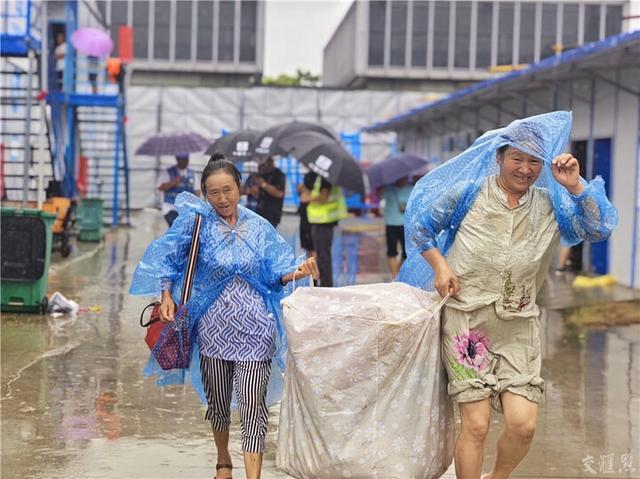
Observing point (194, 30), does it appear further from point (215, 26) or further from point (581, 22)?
point (581, 22)

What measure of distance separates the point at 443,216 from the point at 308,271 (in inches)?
26.6

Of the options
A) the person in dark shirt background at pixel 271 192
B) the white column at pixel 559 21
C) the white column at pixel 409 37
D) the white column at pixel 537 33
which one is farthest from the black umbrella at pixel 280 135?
the white column at pixel 537 33

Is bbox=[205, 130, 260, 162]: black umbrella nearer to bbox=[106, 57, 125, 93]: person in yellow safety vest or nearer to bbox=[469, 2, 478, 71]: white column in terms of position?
bbox=[106, 57, 125, 93]: person in yellow safety vest

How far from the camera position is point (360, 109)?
32781 mm

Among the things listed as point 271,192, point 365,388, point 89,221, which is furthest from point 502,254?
point 89,221

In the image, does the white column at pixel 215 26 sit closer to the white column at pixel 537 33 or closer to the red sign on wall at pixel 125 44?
the white column at pixel 537 33

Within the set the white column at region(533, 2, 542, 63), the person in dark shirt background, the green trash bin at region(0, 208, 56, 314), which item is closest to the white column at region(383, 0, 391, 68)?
the white column at region(533, 2, 542, 63)

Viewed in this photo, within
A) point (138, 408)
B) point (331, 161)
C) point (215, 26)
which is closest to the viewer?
point (138, 408)

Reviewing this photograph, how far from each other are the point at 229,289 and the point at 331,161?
284 inches

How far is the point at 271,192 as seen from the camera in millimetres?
13211

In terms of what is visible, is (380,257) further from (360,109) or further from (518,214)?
(360,109)

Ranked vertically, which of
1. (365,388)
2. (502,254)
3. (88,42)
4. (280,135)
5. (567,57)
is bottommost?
(365,388)

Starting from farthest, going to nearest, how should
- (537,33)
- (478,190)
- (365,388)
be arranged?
(537,33) → (478,190) → (365,388)

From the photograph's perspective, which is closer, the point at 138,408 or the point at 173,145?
the point at 138,408
